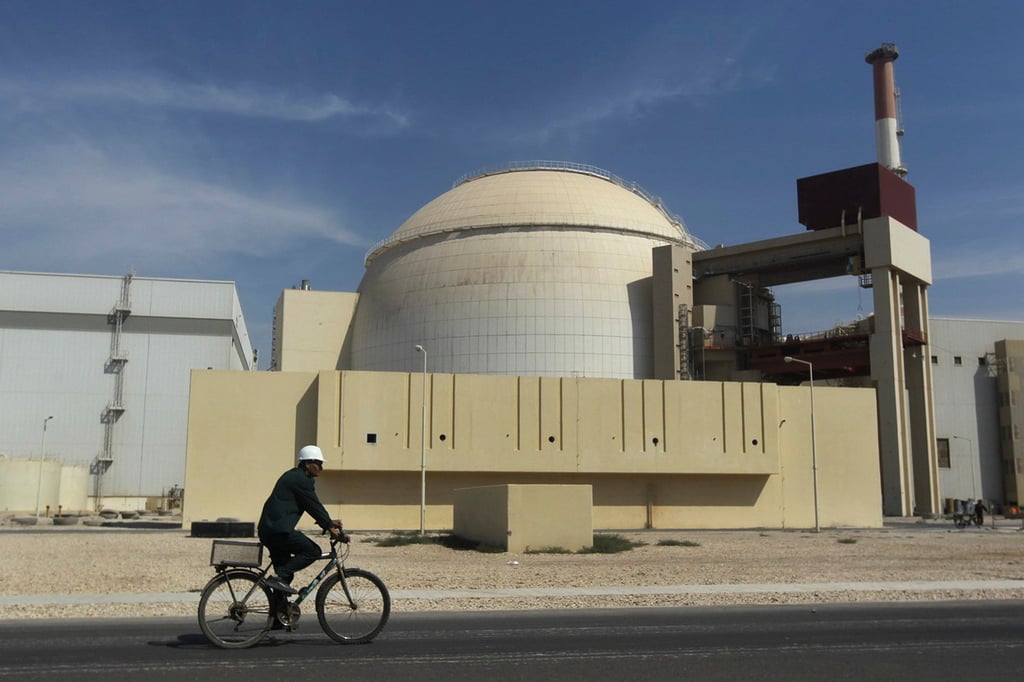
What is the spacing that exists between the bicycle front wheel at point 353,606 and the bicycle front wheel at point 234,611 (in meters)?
0.64

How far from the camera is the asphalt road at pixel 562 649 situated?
9383 millimetres

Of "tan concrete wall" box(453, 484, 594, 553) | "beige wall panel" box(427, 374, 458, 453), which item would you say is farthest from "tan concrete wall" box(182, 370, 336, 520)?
"tan concrete wall" box(453, 484, 594, 553)

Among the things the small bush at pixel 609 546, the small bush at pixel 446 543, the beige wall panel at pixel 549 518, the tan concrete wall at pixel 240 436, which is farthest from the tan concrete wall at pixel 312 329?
the beige wall panel at pixel 549 518

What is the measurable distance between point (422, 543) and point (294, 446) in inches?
644

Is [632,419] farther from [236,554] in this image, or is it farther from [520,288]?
[236,554]

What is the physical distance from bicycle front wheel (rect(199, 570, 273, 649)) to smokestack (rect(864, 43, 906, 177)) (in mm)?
80366

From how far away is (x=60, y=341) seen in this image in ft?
237

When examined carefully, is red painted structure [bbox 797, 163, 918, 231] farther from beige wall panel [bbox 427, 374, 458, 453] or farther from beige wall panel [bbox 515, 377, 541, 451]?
beige wall panel [bbox 427, 374, 458, 453]

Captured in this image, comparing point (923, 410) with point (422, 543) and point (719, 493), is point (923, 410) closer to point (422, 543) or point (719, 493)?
point (719, 493)

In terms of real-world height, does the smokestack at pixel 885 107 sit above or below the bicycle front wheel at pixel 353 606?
above

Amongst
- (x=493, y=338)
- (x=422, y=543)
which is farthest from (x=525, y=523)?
(x=493, y=338)

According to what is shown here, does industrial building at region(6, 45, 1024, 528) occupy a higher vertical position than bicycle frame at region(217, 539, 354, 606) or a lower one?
higher

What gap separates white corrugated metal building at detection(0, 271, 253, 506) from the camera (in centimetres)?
7050

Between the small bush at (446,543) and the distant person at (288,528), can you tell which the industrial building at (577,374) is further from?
the distant person at (288,528)
